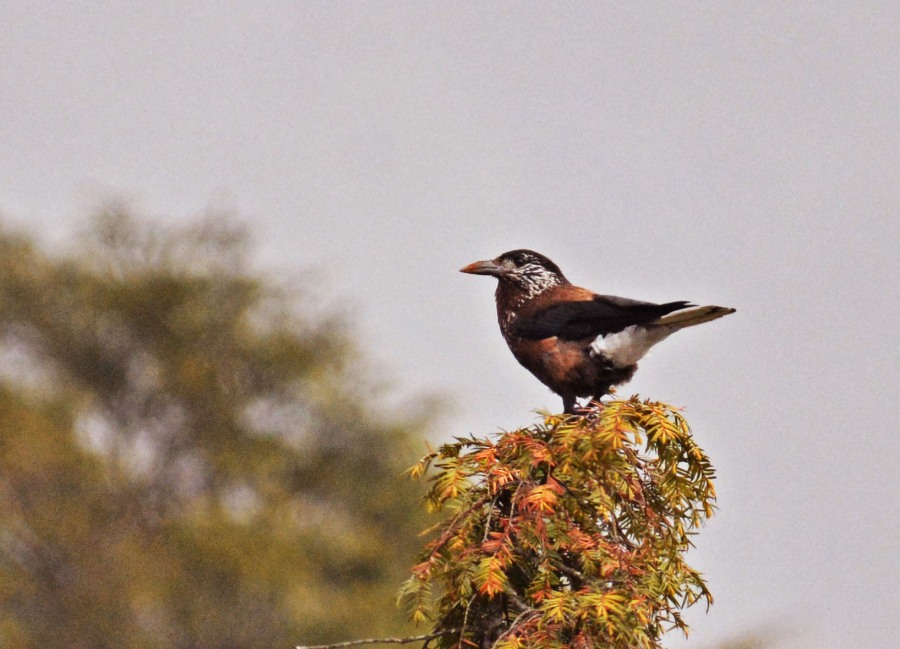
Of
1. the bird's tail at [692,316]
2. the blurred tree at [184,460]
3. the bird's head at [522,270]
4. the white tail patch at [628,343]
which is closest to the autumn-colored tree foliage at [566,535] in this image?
the bird's tail at [692,316]

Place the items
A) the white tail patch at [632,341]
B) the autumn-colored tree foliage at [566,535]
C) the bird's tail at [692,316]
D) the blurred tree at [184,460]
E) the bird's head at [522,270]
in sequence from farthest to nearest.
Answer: the blurred tree at [184,460] < the bird's head at [522,270] < the white tail patch at [632,341] < the bird's tail at [692,316] < the autumn-colored tree foliage at [566,535]

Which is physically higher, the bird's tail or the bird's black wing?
the bird's black wing

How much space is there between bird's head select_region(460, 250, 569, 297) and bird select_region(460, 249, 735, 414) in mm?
97

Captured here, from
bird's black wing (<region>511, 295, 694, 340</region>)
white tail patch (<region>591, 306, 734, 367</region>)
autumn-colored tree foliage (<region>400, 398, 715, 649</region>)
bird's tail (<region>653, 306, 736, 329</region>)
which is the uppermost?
bird's black wing (<region>511, 295, 694, 340</region>)

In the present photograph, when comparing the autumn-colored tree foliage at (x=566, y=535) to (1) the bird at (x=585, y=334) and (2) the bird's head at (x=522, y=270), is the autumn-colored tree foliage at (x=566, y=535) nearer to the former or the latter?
(1) the bird at (x=585, y=334)

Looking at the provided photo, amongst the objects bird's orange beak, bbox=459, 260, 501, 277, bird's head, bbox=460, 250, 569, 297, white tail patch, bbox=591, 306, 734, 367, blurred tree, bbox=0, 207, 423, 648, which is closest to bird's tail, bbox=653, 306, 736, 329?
white tail patch, bbox=591, 306, 734, 367

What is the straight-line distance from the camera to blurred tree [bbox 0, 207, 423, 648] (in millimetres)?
20578

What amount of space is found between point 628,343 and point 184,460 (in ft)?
64.7

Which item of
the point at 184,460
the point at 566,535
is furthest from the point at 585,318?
the point at 184,460

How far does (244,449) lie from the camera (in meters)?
22.8

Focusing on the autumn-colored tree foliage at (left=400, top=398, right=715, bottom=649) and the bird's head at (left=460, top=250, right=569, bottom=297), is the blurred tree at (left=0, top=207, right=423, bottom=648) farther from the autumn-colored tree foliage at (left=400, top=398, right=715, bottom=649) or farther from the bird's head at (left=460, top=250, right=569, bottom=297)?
the autumn-colored tree foliage at (left=400, top=398, right=715, bottom=649)

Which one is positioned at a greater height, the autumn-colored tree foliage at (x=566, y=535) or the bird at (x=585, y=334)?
the bird at (x=585, y=334)

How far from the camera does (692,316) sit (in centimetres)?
505

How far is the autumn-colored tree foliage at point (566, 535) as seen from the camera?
3.29 metres
